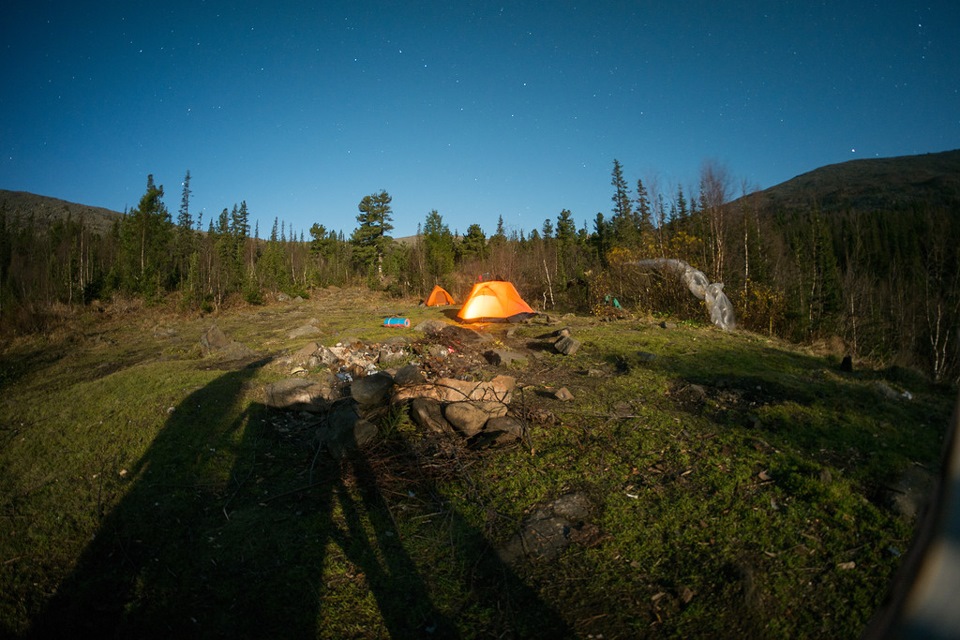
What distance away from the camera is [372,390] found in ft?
17.3

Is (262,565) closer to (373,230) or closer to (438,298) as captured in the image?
(438,298)

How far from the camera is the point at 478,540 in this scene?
3.25 m

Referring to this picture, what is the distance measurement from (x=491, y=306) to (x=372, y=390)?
8.40m

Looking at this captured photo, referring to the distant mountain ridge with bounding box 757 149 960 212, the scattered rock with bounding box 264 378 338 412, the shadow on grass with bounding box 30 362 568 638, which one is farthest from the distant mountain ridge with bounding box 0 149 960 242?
the shadow on grass with bounding box 30 362 568 638

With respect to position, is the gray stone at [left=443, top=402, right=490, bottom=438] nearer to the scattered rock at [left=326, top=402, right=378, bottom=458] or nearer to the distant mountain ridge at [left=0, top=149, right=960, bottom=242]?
the scattered rock at [left=326, top=402, right=378, bottom=458]

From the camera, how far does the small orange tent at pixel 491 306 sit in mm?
13328

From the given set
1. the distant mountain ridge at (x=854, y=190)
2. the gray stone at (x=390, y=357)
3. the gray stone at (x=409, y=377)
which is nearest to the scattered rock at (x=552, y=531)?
the gray stone at (x=409, y=377)

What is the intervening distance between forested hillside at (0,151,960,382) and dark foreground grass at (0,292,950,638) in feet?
28.4

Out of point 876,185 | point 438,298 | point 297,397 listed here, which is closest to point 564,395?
point 297,397

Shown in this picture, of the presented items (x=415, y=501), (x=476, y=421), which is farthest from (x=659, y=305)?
(x=415, y=501)

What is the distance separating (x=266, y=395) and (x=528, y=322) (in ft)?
29.1

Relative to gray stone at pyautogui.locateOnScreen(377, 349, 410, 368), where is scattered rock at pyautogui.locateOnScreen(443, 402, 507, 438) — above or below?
below

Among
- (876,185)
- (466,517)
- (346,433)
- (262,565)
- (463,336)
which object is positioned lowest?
(262,565)

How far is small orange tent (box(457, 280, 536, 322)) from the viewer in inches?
525
